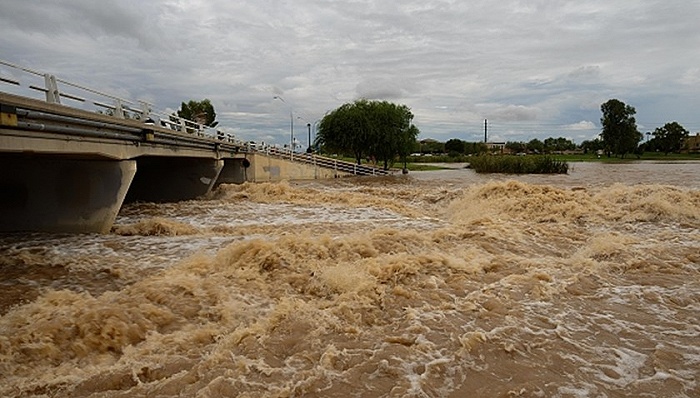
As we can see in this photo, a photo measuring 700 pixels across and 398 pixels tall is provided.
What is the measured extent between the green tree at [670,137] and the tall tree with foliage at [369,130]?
79.6 metres

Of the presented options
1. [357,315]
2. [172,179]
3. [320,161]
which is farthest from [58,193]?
[320,161]

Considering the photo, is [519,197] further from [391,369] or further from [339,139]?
[339,139]

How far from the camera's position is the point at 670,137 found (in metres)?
97.8

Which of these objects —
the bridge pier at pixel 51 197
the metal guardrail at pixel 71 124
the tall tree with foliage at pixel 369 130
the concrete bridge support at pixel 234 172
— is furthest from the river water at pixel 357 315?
the tall tree with foliage at pixel 369 130

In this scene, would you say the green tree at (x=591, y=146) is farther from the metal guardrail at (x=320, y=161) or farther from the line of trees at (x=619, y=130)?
the metal guardrail at (x=320, y=161)

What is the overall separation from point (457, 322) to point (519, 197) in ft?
43.3

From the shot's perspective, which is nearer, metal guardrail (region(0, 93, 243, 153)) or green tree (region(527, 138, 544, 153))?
metal guardrail (region(0, 93, 243, 153))

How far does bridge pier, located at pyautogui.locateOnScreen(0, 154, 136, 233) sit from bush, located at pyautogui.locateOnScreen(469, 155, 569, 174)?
41729mm

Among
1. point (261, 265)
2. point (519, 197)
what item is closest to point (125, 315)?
point (261, 265)

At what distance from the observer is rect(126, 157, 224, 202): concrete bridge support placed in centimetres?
2448

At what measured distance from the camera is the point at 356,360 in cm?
483

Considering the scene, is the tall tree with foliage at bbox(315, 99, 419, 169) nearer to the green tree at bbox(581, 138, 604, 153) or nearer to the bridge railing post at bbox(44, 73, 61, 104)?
the bridge railing post at bbox(44, 73, 61, 104)

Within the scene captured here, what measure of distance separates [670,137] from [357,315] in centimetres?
11734

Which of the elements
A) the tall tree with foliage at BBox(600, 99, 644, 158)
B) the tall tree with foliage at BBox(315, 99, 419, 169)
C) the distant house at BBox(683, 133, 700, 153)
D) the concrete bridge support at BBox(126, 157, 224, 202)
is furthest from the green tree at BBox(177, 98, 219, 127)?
the distant house at BBox(683, 133, 700, 153)
